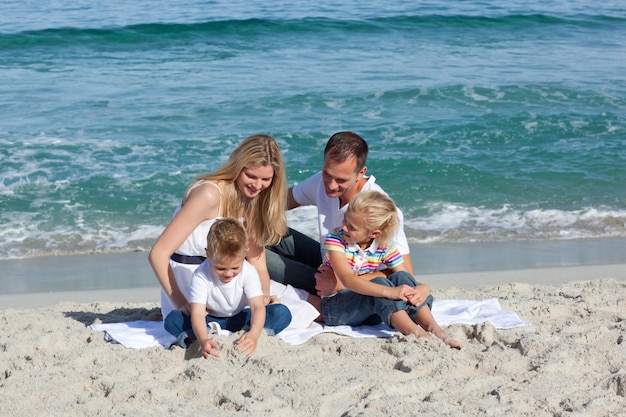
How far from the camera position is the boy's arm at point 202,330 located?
3928mm

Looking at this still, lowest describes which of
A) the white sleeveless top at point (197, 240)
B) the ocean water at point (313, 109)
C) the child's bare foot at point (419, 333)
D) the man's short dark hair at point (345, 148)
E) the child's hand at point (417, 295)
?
the ocean water at point (313, 109)

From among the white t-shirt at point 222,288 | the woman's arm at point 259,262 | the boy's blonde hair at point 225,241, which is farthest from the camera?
the woman's arm at point 259,262

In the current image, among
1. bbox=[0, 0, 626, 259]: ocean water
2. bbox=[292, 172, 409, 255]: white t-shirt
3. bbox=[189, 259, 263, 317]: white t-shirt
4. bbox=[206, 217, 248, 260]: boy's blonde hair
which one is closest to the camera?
bbox=[206, 217, 248, 260]: boy's blonde hair

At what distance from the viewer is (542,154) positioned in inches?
416

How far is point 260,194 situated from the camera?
14.8 ft

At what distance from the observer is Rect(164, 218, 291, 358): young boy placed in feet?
12.9

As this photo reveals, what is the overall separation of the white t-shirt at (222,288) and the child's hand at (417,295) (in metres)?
0.77

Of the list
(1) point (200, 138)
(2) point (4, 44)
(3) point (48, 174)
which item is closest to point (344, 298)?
(3) point (48, 174)

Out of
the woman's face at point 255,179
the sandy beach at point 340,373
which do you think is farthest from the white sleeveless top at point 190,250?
the sandy beach at point 340,373

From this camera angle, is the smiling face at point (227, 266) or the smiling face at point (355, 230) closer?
the smiling face at point (227, 266)

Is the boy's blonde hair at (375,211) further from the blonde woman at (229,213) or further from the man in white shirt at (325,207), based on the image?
the blonde woman at (229,213)

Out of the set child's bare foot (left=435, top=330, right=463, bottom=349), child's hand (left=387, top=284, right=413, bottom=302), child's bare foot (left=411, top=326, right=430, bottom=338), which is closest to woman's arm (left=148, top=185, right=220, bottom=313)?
child's hand (left=387, top=284, right=413, bottom=302)

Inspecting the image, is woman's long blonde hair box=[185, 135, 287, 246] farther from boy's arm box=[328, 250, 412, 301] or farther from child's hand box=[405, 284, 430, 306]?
child's hand box=[405, 284, 430, 306]

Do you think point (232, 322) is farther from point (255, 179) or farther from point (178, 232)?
point (255, 179)
